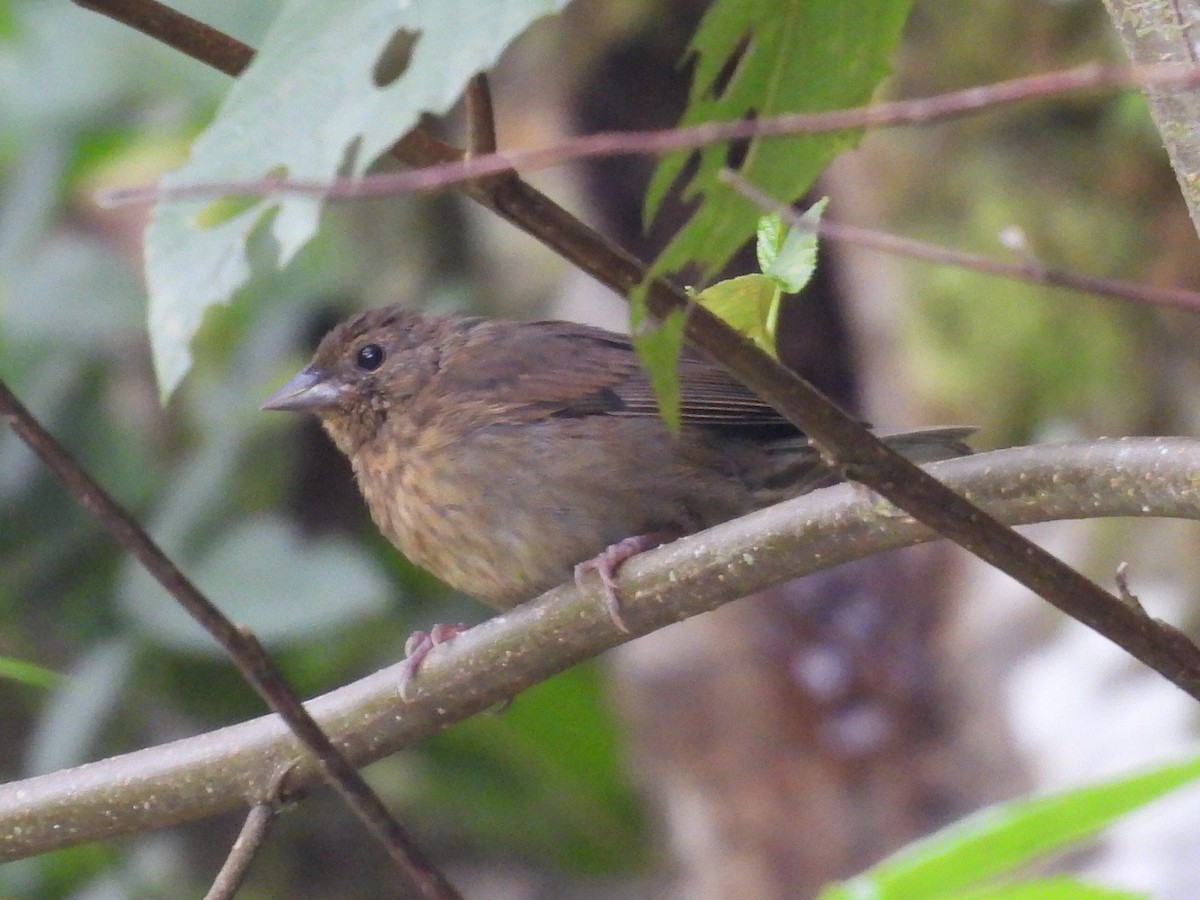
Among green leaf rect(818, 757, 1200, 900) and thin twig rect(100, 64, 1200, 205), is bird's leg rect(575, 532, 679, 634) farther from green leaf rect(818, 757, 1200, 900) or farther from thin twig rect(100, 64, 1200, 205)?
green leaf rect(818, 757, 1200, 900)

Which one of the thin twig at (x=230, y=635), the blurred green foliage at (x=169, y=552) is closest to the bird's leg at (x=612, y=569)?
the thin twig at (x=230, y=635)

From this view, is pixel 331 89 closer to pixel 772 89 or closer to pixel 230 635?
pixel 772 89

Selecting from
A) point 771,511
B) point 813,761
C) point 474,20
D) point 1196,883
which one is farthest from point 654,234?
point 474,20

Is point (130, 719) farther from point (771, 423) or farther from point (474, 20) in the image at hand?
point (474, 20)

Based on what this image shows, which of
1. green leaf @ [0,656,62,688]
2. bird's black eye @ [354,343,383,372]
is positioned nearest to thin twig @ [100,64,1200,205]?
green leaf @ [0,656,62,688]

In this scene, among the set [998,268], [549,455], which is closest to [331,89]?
[998,268]
